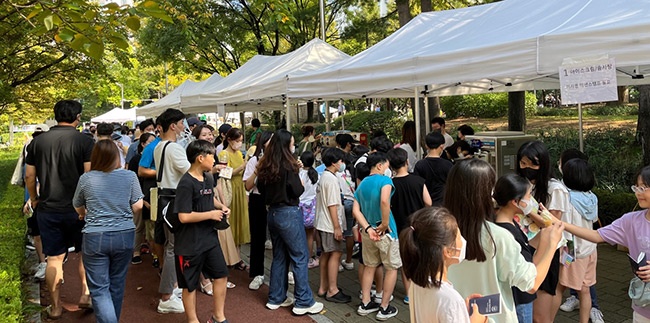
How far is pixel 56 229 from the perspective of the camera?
4.21 meters

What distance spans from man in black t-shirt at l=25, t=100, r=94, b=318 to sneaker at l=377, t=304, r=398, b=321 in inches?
116

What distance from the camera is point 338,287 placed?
5.14 m

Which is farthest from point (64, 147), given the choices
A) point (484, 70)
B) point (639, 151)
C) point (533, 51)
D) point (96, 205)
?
point (639, 151)

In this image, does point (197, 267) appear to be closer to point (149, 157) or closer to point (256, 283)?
point (256, 283)

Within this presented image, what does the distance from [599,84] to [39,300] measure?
5.83 metres

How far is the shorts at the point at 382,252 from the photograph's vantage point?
4.15 metres

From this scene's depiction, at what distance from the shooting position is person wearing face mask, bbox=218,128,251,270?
5734 millimetres

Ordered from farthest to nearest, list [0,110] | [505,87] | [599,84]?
[0,110]
[505,87]
[599,84]

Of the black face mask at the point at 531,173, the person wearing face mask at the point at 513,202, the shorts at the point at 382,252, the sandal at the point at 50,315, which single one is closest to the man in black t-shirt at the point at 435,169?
the shorts at the point at 382,252

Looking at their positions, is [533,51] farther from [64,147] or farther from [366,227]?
[64,147]

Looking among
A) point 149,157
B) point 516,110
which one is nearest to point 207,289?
point 149,157

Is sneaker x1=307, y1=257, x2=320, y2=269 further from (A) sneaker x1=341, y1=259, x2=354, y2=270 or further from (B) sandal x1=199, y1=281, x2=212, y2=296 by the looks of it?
(B) sandal x1=199, y1=281, x2=212, y2=296

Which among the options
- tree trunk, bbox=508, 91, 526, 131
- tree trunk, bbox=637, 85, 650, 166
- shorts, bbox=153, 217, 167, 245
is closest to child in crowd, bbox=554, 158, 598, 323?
shorts, bbox=153, 217, 167, 245

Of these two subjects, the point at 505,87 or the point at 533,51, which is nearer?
the point at 533,51
